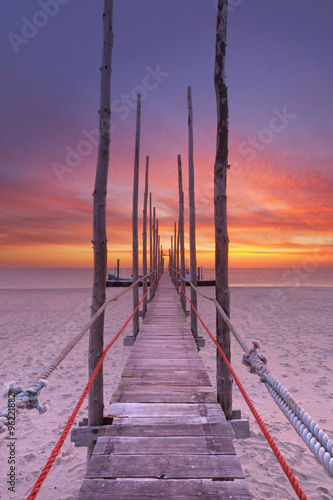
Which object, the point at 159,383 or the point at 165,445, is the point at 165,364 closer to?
the point at 159,383

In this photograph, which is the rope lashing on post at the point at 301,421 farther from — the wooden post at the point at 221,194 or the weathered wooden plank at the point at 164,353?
the weathered wooden plank at the point at 164,353

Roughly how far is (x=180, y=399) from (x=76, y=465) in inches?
86.0

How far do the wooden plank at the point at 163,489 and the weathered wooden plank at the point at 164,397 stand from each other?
58.7 inches

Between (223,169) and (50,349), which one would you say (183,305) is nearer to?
(50,349)

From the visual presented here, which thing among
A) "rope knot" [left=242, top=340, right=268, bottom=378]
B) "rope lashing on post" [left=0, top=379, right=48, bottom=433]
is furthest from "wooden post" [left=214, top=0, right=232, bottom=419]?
"rope lashing on post" [left=0, top=379, right=48, bottom=433]

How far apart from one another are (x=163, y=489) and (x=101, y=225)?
10.1 feet

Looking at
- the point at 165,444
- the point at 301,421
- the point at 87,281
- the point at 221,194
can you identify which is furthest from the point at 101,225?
the point at 87,281

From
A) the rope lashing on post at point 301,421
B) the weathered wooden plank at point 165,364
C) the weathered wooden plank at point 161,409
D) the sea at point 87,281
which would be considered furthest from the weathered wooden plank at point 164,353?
the sea at point 87,281

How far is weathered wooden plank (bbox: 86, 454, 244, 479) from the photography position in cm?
253

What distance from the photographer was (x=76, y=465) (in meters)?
4.55

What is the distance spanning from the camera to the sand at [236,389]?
423cm

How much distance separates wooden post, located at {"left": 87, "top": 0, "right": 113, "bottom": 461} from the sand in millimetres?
1515

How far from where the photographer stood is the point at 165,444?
2.97m

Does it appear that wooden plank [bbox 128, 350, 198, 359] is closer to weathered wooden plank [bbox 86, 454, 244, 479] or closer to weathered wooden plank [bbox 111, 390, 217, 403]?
weathered wooden plank [bbox 111, 390, 217, 403]
